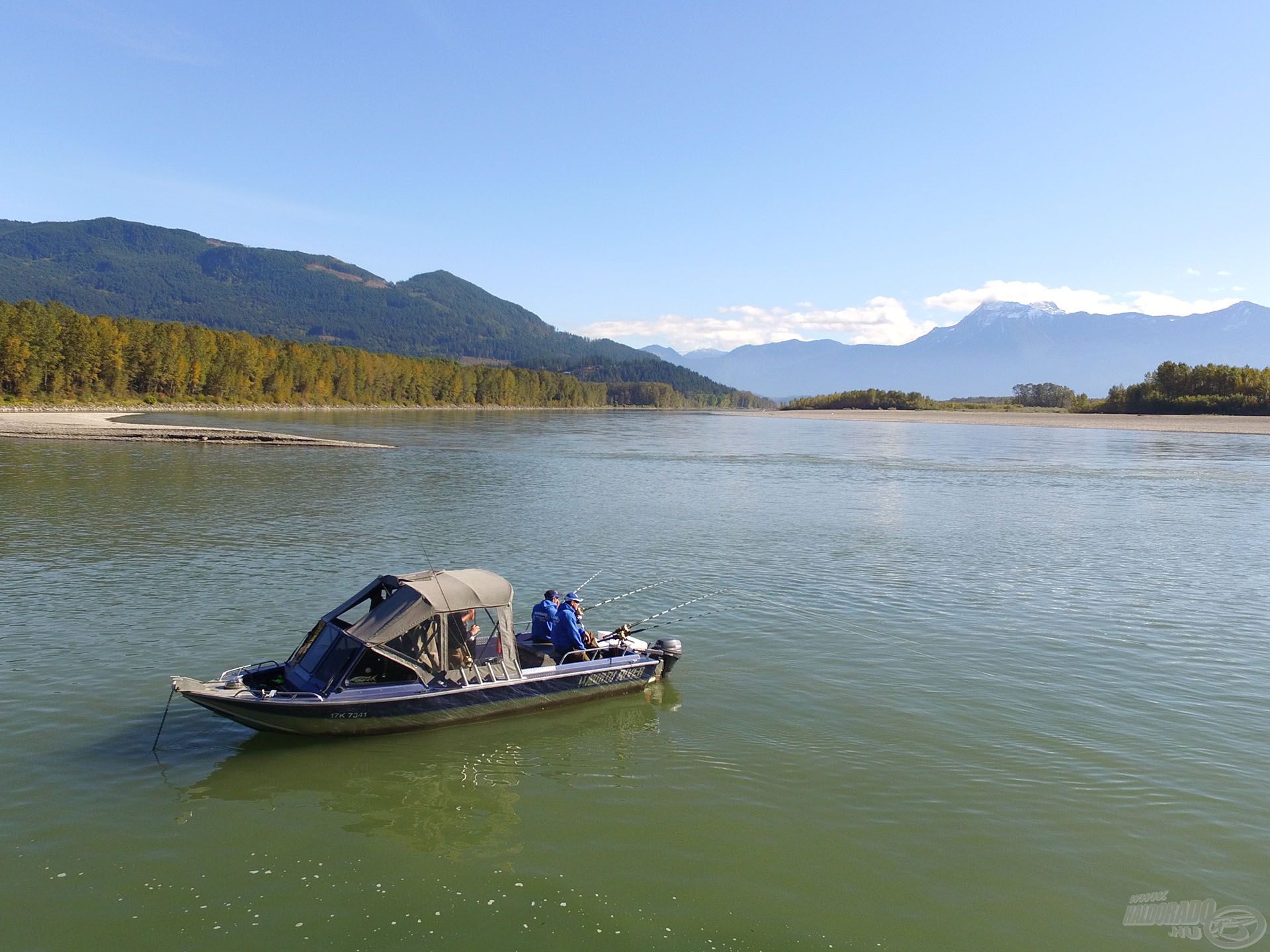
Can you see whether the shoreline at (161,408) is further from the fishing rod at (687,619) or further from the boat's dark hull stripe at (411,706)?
the boat's dark hull stripe at (411,706)

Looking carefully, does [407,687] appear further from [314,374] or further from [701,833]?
[314,374]

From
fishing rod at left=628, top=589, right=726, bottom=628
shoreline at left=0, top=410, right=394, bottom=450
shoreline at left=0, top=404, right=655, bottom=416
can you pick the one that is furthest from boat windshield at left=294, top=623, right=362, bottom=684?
shoreline at left=0, top=404, right=655, bottom=416

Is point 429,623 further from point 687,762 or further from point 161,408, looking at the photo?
point 161,408

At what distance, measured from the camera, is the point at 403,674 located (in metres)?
15.6

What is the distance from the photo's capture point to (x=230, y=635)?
20.6 meters

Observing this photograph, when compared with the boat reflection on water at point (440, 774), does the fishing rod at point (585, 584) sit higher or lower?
higher

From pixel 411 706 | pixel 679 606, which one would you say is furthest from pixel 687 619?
pixel 411 706

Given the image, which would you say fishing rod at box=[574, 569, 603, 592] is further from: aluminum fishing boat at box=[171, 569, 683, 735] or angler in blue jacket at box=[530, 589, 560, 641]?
aluminum fishing boat at box=[171, 569, 683, 735]

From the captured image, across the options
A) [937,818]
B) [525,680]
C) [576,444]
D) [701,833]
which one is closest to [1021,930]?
[937,818]

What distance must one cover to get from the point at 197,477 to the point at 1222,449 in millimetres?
99258

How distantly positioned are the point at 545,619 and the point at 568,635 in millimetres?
718

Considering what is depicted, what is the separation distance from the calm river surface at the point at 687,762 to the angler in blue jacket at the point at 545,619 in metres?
2.14

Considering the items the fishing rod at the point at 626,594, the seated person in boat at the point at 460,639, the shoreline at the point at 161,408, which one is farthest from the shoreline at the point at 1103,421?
the seated person in boat at the point at 460,639

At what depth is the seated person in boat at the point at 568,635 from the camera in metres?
18.2
